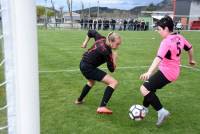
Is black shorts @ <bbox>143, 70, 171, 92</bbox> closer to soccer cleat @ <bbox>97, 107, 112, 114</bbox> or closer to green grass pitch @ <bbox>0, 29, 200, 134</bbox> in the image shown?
green grass pitch @ <bbox>0, 29, 200, 134</bbox>

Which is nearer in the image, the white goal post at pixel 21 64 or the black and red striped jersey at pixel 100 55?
the white goal post at pixel 21 64

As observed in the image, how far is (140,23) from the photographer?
1743 inches

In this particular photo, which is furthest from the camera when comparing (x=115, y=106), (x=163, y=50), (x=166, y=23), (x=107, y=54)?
(x=115, y=106)

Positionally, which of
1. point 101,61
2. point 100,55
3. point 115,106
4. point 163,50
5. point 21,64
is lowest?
point 115,106

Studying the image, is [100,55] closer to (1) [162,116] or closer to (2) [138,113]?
(2) [138,113]

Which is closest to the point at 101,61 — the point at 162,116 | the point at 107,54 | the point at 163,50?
the point at 107,54

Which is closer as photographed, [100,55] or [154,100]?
[154,100]

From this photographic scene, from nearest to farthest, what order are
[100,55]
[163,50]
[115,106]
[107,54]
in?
[163,50], [107,54], [100,55], [115,106]

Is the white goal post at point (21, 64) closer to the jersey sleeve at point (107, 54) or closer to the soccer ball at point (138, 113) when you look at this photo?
the soccer ball at point (138, 113)

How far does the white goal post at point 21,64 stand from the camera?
2418 mm

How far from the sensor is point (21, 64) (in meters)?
2.50

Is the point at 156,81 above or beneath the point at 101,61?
beneath

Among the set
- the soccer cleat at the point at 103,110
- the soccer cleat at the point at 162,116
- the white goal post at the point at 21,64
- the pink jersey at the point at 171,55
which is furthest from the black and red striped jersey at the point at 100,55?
the white goal post at the point at 21,64

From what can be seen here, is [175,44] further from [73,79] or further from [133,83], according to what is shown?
[73,79]
